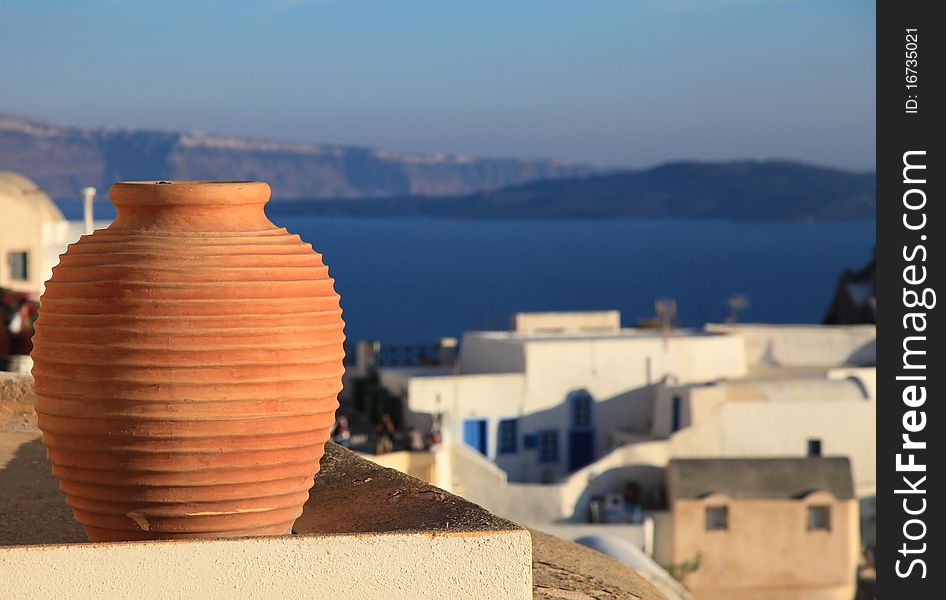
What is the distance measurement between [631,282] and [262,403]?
18375 cm

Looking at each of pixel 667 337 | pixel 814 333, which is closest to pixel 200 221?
pixel 667 337

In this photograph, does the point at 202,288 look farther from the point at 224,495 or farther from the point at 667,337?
the point at 667,337

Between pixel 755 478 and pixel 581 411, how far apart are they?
6.08 metres

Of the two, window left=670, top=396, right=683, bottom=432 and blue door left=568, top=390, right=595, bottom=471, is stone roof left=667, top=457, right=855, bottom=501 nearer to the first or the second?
window left=670, top=396, right=683, bottom=432

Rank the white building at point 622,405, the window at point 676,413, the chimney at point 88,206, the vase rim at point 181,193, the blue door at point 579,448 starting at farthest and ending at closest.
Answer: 1. the blue door at point 579,448
2. the window at point 676,413
3. the white building at point 622,405
4. the chimney at point 88,206
5. the vase rim at point 181,193

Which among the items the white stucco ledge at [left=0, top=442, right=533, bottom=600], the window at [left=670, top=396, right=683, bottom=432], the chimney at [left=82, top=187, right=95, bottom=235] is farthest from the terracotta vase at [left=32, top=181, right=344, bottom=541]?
the window at [left=670, top=396, right=683, bottom=432]

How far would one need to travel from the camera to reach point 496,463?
133 feet

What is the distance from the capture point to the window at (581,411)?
41.4 m

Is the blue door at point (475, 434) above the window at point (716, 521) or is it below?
above

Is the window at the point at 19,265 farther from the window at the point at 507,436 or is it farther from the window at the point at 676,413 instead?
the window at the point at 676,413

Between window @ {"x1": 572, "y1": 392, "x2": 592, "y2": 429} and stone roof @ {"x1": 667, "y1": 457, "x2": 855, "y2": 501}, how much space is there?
15.2 feet

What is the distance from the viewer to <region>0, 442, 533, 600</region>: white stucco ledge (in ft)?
17.5

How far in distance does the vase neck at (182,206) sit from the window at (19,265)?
27498 mm

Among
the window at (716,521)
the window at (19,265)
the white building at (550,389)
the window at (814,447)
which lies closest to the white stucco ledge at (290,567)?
the window at (19,265)
